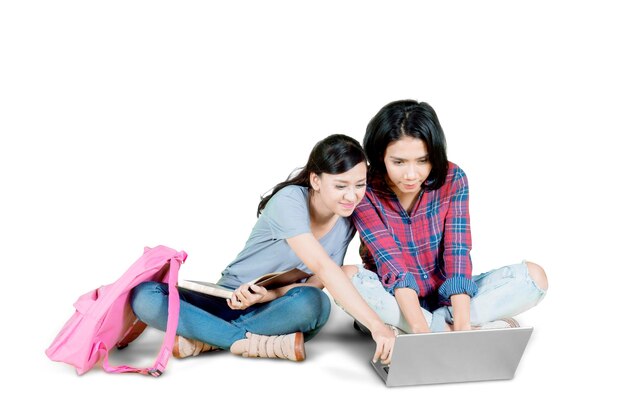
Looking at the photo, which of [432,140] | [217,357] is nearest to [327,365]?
[217,357]

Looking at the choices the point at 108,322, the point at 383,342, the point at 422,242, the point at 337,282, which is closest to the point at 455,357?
the point at 383,342

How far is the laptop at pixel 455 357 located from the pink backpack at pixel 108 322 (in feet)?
2.55

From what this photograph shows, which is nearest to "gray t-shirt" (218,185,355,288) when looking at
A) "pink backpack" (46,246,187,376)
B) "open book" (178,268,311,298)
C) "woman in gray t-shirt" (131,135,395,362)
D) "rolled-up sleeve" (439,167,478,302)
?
"woman in gray t-shirt" (131,135,395,362)

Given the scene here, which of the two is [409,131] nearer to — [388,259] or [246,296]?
[388,259]

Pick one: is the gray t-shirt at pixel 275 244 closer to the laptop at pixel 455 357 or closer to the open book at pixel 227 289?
the open book at pixel 227 289

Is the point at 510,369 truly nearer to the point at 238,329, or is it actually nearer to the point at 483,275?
the point at 483,275

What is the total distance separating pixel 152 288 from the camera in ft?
9.61

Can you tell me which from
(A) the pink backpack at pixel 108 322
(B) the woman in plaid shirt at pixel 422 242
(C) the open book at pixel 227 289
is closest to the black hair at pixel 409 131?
(B) the woman in plaid shirt at pixel 422 242

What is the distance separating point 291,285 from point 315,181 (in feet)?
1.40

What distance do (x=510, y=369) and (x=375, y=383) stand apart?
472mm

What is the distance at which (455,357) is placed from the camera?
8.64 ft

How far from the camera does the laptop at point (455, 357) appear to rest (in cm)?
254

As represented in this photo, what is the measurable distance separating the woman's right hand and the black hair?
0.70 meters

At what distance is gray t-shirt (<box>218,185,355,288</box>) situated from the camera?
2898mm
